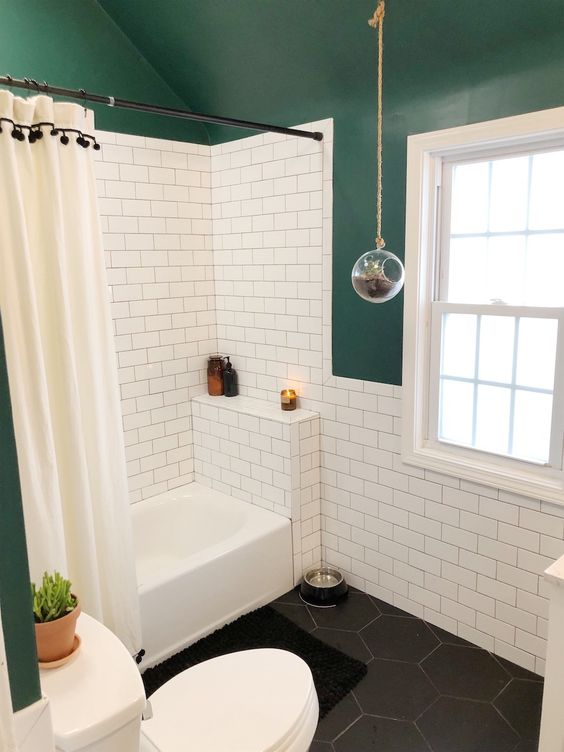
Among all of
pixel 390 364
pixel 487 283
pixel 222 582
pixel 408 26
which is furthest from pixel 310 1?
pixel 222 582

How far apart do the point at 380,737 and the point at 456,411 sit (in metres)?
1.37

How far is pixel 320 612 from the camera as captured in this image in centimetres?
300

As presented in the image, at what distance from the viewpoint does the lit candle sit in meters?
3.27

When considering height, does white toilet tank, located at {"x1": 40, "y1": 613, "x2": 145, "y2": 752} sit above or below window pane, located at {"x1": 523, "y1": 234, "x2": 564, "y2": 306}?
below

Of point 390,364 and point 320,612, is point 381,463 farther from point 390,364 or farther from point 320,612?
point 320,612

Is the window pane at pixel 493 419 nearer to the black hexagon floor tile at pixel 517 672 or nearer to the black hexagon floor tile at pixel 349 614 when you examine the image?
the black hexagon floor tile at pixel 517 672

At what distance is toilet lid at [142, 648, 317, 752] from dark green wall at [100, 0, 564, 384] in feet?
4.82

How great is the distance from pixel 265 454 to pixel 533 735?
1709 mm

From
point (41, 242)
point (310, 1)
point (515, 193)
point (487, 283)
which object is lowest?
point (487, 283)

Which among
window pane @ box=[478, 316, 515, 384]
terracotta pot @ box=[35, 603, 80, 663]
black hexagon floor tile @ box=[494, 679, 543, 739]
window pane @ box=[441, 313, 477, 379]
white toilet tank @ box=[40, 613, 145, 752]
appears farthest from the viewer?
window pane @ box=[441, 313, 477, 379]

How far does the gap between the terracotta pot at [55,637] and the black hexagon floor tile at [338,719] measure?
1.35m

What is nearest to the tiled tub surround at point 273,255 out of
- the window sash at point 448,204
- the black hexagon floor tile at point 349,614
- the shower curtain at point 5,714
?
the window sash at point 448,204

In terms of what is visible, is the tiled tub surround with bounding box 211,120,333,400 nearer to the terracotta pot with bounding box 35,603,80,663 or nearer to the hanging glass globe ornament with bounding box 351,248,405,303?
the hanging glass globe ornament with bounding box 351,248,405,303

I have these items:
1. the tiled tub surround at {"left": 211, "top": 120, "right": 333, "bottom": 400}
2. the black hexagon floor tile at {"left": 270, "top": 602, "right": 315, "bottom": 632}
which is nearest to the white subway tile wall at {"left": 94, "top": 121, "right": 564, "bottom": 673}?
the tiled tub surround at {"left": 211, "top": 120, "right": 333, "bottom": 400}
